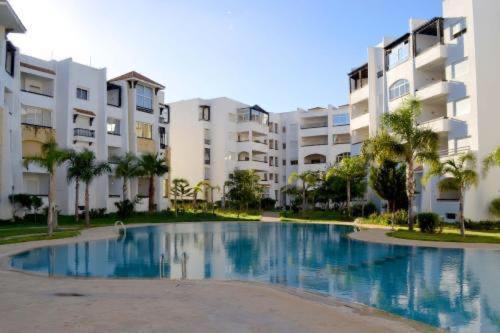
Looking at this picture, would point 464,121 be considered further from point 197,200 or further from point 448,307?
point 197,200

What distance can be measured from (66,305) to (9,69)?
32228 mm

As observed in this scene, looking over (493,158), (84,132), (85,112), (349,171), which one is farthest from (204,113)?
(493,158)

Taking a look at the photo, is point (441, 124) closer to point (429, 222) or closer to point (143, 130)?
point (429, 222)

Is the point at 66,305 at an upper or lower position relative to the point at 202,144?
lower

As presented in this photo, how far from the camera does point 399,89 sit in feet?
133

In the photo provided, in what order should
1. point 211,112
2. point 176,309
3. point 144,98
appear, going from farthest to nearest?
1. point 211,112
2. point 144,98
3. point 176,309

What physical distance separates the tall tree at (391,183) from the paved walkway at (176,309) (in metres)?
27.3

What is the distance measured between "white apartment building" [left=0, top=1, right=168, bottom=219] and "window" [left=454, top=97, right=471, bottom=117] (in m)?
32.0

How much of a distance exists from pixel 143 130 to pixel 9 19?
2080 centimetres

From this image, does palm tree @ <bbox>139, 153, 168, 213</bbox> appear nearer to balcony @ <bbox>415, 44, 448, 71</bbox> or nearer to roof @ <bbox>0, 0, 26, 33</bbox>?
roof @ <bbox>0, 0, 26, 33</bbox>

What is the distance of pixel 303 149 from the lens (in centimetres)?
6844

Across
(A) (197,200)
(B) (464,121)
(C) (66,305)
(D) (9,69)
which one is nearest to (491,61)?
(B) (464,121)

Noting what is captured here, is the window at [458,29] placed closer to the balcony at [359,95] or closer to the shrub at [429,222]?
the balcony at [359,95]

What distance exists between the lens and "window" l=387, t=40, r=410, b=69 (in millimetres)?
39281
